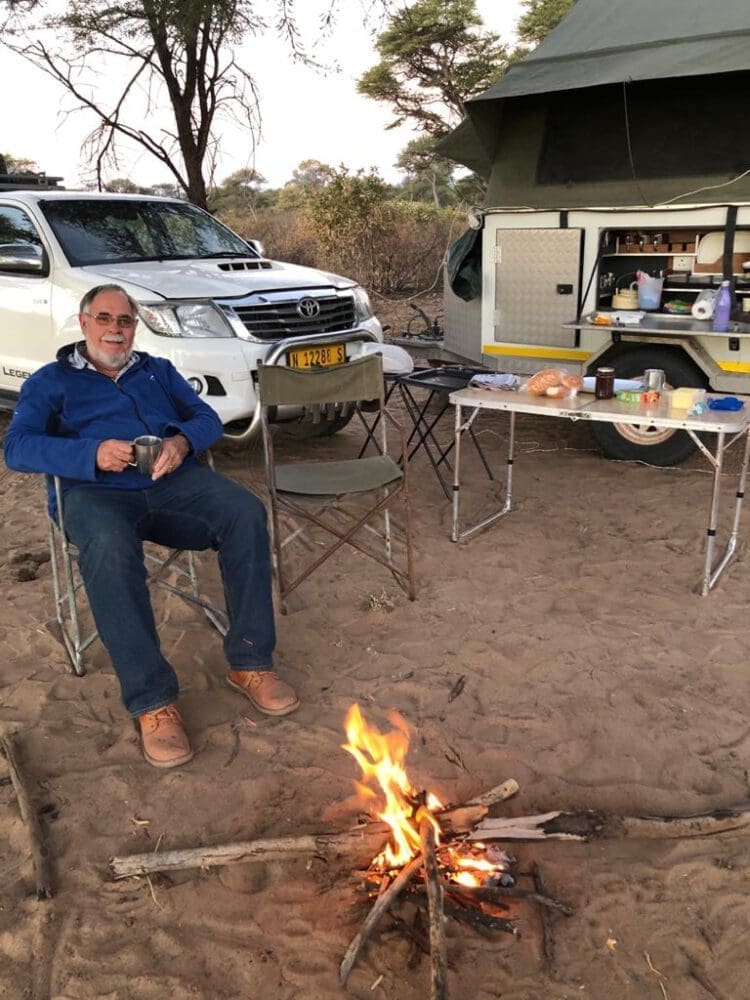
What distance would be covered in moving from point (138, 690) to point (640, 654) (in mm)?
1861

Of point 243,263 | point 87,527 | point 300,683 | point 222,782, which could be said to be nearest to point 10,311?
point 243,263

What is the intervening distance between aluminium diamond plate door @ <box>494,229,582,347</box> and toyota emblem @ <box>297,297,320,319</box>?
4.27 ft

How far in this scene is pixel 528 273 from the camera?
5758 millimetres

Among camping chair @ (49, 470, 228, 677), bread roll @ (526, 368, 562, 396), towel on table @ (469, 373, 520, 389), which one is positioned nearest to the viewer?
camping chair @ (49, 470, 228, 677)

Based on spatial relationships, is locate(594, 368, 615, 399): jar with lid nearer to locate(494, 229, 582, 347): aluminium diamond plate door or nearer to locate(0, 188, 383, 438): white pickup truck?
locate(0, 188, 383, 438): white pickup truck

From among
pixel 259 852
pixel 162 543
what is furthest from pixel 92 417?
pixel 259 852

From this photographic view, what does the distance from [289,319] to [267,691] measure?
2898mm

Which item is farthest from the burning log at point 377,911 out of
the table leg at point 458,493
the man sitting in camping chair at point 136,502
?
the table leg at point 458,493

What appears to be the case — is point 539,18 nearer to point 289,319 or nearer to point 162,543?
point 289,319

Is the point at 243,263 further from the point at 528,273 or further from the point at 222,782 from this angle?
the point at 222,782

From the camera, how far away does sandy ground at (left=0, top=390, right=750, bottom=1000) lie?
202 cm

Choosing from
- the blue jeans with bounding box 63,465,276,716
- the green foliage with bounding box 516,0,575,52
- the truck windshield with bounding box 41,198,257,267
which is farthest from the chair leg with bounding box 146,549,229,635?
the green foliage with bounding box 516,0,575,52

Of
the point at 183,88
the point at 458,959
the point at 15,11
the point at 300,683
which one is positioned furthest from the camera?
the point at 183,88

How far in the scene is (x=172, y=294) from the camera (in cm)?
493
